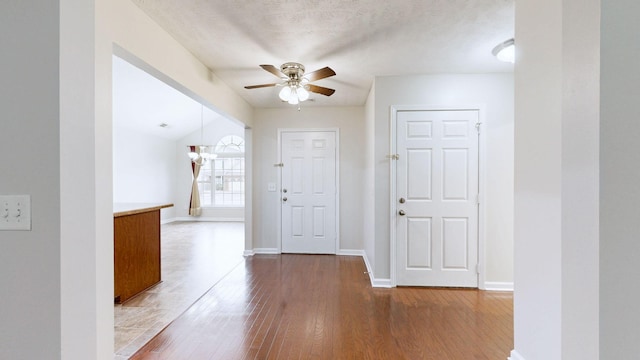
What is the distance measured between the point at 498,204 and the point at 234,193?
25.9 ft

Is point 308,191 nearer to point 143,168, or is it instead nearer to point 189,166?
point 143,168

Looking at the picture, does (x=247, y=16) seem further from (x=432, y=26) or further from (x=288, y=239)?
(x=288, y=239)

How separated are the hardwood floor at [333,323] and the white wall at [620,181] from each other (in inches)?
60.1

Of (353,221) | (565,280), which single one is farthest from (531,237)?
(353,221)

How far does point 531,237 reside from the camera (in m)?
1.70

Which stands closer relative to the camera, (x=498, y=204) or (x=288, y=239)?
(x=498, y=204)

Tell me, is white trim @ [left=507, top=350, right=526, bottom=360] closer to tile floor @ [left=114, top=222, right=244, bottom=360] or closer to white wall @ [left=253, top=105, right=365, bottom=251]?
tile floor @ [left=114, top=222, right=244, bottom=360]

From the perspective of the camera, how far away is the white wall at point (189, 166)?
356 inches

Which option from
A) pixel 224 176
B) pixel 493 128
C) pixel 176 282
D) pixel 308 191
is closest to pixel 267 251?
pixel 308 191

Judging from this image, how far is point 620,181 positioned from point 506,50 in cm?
231

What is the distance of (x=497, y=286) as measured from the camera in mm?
3211

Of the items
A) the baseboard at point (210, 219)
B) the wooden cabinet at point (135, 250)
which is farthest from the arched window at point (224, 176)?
the wooden cabinet at point (135, 250)

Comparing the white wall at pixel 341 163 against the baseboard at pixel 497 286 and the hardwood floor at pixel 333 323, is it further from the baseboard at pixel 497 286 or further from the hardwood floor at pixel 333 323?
the baseboard at pixel 497 286

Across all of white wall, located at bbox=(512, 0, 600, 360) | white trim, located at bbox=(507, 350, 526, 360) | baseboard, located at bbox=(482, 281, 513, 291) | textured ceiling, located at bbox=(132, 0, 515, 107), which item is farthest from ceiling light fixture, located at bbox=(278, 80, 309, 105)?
baseboard, located at bbox=(482, 281, 513, 291)
